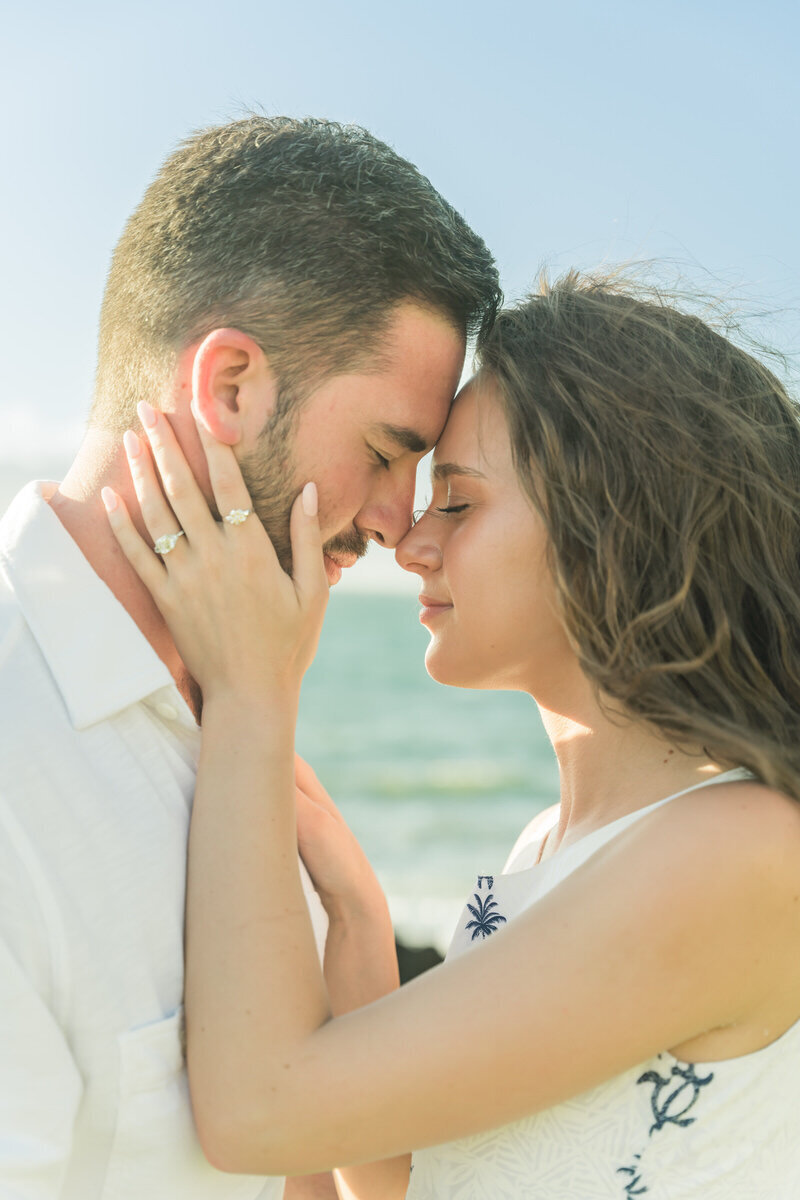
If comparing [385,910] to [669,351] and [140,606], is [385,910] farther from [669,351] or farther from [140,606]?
[669,351]

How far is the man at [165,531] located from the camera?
1.65m

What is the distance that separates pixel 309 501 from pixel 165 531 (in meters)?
0.32

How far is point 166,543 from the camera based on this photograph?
2078mm

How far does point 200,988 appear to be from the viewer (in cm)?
172

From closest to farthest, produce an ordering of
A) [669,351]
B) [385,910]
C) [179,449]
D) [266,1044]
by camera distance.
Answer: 1. [266,1044]
2. [179,449]
3. [669,351]
4. [385,910]

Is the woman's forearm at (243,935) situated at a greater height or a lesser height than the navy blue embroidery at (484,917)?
greater

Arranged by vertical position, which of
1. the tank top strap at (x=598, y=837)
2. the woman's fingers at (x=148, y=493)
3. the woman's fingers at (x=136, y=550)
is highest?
the woman's fingers at (x=148, y=493)

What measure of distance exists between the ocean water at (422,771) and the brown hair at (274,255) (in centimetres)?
816

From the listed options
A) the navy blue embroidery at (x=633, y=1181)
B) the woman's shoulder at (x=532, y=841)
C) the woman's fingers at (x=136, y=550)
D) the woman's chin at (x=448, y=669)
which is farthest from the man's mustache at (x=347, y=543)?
the navy blue embroidery at (x=633, y=1181)

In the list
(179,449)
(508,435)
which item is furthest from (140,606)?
(508,435)

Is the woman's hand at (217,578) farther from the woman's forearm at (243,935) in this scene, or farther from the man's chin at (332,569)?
the man's chin at (332,569)

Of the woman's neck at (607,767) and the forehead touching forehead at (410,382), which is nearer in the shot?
the woman's neck at (607,767)

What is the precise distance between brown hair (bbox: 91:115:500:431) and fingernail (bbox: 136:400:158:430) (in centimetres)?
6

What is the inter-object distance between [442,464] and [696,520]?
2.05 ft
